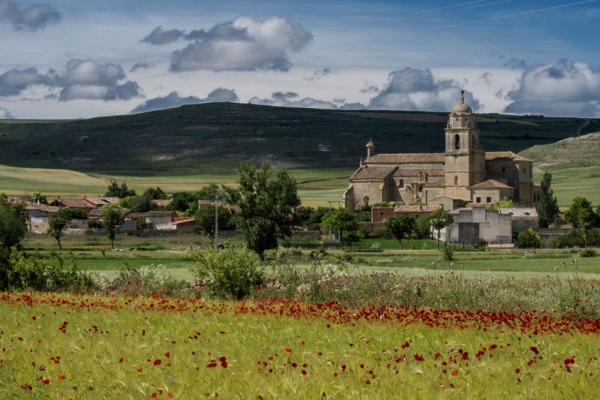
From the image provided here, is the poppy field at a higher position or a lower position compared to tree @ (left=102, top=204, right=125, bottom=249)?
lower

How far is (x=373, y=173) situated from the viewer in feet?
326

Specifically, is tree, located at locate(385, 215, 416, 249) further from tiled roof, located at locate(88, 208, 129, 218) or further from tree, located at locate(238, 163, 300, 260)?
tiled roof, located at locate(88, 208, 129, 218)

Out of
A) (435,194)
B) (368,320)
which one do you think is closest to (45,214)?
(435,194)

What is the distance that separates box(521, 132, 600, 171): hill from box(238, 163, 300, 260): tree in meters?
106

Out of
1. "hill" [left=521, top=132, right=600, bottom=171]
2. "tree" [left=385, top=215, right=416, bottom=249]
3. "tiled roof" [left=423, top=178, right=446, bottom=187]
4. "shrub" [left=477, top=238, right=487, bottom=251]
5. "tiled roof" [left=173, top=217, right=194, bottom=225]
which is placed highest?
"hill" [left=521, top=132, right=600, bottom=171]

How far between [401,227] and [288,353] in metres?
63.4

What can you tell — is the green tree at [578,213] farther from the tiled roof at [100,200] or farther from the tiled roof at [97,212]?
the tiled roof at [100,200]

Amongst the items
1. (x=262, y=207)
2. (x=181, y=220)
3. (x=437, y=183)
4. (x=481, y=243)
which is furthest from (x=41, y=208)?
(x=262, y=207)

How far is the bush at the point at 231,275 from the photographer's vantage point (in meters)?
18.2

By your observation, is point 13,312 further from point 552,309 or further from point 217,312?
point 552,309

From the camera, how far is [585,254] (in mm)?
49250

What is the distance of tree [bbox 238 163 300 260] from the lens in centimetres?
4675

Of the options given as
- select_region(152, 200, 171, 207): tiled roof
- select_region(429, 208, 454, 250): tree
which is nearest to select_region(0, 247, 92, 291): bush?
select_region(429, 208, 454, 250): tree

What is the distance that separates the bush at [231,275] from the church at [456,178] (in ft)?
230
